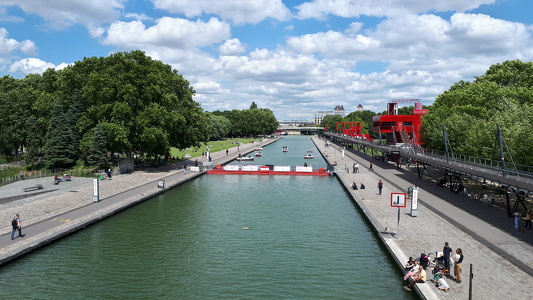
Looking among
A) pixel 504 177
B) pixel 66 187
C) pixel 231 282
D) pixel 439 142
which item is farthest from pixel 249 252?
pixel 439 142

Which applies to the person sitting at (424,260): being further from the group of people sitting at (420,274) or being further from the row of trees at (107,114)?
the row of trees at (107,114)

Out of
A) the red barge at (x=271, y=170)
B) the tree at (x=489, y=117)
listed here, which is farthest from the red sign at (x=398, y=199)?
the red barge at (x=271, y=170)

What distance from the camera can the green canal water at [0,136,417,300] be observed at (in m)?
15.9

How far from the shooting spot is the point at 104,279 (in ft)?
56.1

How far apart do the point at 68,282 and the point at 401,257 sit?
15.3 m

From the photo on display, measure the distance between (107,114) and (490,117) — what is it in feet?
152

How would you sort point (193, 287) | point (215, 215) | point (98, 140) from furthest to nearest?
point (98, 140) < point (215, 215) < point (193, 287)

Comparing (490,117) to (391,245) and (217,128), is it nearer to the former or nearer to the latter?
(391,245)

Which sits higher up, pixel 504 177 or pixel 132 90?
pixel 132 90

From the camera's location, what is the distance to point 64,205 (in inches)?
1150

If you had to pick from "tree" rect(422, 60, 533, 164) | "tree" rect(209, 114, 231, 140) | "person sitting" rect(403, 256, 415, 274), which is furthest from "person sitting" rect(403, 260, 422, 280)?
"tree" rect(209, 114, 231, 140)

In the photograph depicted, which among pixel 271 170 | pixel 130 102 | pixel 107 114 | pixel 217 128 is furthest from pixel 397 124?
pixel 217 128

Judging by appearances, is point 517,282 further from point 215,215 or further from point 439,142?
point 439,142

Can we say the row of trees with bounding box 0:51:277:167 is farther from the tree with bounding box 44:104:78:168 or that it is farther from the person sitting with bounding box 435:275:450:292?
the person sitting with bounding box 435:275:450:292
